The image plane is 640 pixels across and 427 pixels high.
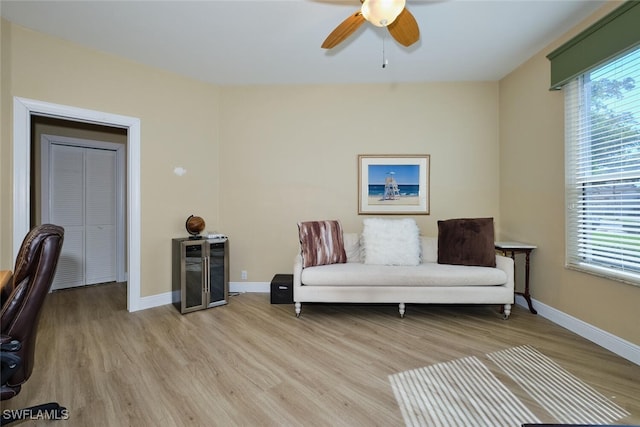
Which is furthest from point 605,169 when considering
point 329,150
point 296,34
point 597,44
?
point 296,34

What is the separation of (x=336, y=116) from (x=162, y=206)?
7.95 ft

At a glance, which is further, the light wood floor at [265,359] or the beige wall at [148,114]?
the beige wall at [148,114]

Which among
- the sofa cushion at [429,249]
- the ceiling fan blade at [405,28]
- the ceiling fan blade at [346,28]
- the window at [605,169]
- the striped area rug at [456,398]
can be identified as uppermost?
the ceiling fan blade at [346,28]

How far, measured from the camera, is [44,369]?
1.95 metres

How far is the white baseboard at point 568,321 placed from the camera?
2.07m

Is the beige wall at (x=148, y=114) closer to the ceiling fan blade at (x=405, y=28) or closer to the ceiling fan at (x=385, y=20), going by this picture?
the ceiling fan at (x=385, y=20)

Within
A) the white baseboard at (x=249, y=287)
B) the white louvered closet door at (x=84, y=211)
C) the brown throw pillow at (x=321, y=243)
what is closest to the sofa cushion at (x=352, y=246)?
the brown throw pillow at (x=321, y=243)

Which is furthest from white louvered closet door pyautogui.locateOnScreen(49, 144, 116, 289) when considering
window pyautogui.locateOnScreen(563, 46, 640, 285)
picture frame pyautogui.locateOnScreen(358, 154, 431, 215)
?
window pyautogui.locateOnScreen(563, 46, 640, 285)

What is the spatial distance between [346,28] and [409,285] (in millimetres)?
2290

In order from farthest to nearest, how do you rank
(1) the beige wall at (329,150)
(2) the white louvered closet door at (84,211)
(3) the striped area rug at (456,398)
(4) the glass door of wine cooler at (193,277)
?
(2) the white louvered closet door at (84,211) < (1) the beige wall at (329,150) < (4) the glass door of wine cooler at (193,277) < (3) the striped area rug at (456,398)

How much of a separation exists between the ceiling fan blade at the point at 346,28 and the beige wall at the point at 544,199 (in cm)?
201

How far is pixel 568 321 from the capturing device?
8.42 feet

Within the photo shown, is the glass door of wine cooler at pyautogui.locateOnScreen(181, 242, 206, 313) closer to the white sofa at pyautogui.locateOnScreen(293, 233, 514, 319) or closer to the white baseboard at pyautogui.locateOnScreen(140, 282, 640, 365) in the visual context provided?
the white baseboard at pyautogui.locateOnScreen(140, 282, 640, 365)

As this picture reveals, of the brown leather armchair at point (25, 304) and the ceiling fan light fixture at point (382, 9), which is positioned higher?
the ceiling fan light fixture at point (382, 9)
